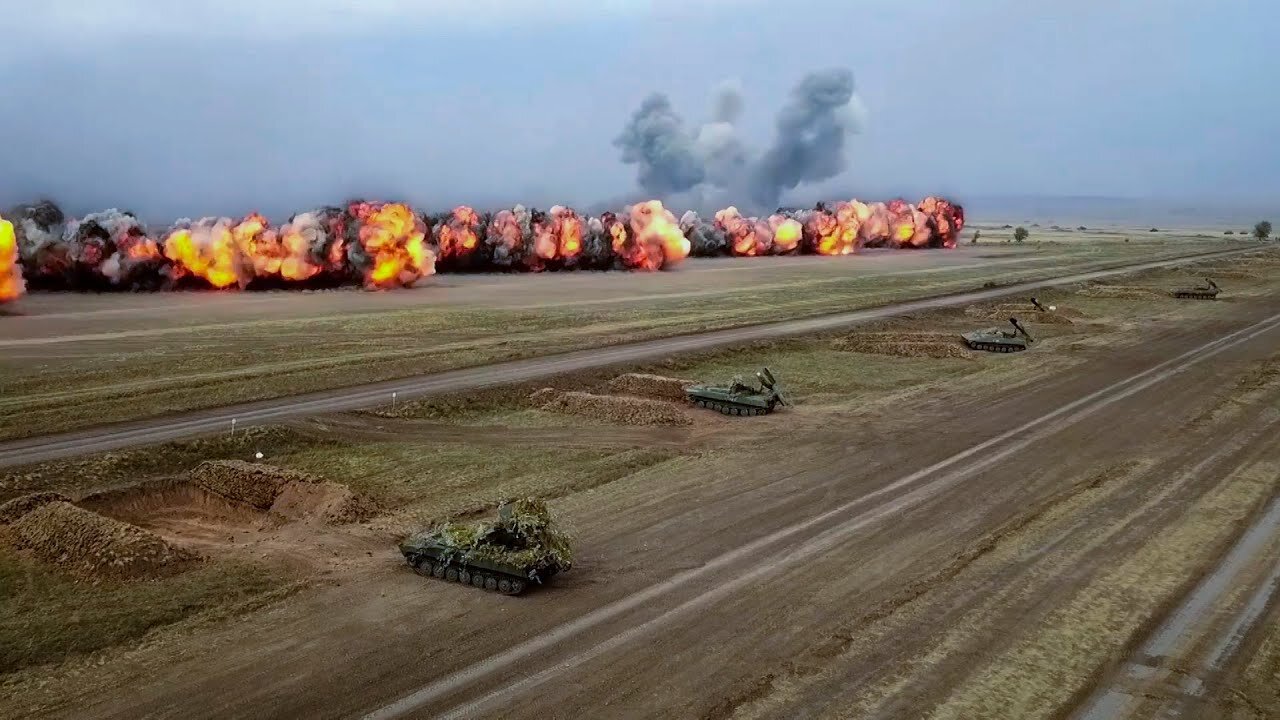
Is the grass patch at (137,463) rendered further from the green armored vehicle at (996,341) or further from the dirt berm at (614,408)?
the green armored vehicle at (996,341)

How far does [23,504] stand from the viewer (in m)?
28.3

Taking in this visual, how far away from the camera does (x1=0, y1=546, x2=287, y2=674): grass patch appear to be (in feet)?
66.8

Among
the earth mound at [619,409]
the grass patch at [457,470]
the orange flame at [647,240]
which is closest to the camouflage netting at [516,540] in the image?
the grass patch at [457,470]

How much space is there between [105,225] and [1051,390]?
80.3m

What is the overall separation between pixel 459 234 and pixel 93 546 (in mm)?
90269

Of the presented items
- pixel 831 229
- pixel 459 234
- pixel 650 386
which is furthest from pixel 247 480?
pixel 831 229

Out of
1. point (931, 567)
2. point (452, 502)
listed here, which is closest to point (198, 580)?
point (452, 502)

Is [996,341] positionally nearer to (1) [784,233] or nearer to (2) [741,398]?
(2) [741,398]

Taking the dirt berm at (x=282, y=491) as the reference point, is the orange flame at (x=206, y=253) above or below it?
above

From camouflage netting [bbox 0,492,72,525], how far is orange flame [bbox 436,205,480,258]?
279ft

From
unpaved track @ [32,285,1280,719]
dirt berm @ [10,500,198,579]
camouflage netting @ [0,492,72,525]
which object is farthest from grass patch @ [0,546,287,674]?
camouflage netting @ [0,492,72,525]

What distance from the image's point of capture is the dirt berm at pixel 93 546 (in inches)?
955

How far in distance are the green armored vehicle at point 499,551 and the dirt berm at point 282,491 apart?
17.1ft

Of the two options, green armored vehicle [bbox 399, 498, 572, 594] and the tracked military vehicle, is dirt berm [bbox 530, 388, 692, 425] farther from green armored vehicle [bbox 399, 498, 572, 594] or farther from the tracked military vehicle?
the tracked military vehicle
